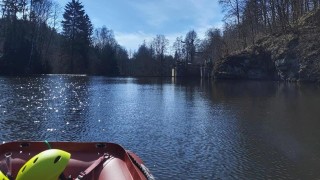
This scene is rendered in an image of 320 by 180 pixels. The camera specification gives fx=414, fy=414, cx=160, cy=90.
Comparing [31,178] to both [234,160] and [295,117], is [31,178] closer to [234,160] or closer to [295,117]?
[234,160]

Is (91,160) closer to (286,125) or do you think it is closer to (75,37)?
(286,125)

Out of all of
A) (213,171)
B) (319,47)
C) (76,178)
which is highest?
(319,47)

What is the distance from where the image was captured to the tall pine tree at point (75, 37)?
90.6 m

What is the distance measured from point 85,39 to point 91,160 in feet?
287

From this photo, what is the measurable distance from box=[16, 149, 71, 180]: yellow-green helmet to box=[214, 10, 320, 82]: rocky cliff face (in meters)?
43.7

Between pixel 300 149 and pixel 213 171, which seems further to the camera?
pixel 300 149

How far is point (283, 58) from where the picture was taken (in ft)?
176

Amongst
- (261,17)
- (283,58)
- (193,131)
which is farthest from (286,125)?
(261,17)

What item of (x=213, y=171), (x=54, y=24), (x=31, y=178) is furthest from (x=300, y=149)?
(x=54, y=24)

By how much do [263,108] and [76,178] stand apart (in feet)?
65.5

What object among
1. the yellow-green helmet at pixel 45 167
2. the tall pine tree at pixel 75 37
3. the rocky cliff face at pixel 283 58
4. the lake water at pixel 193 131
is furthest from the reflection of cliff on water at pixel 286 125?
the tall pine tree at pixel 75 37

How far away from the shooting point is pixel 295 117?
67.5ft

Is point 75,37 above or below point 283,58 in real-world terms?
above

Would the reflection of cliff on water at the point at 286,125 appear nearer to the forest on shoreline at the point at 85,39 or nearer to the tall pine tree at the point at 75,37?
the forest on shoreline at the point at 85,39
